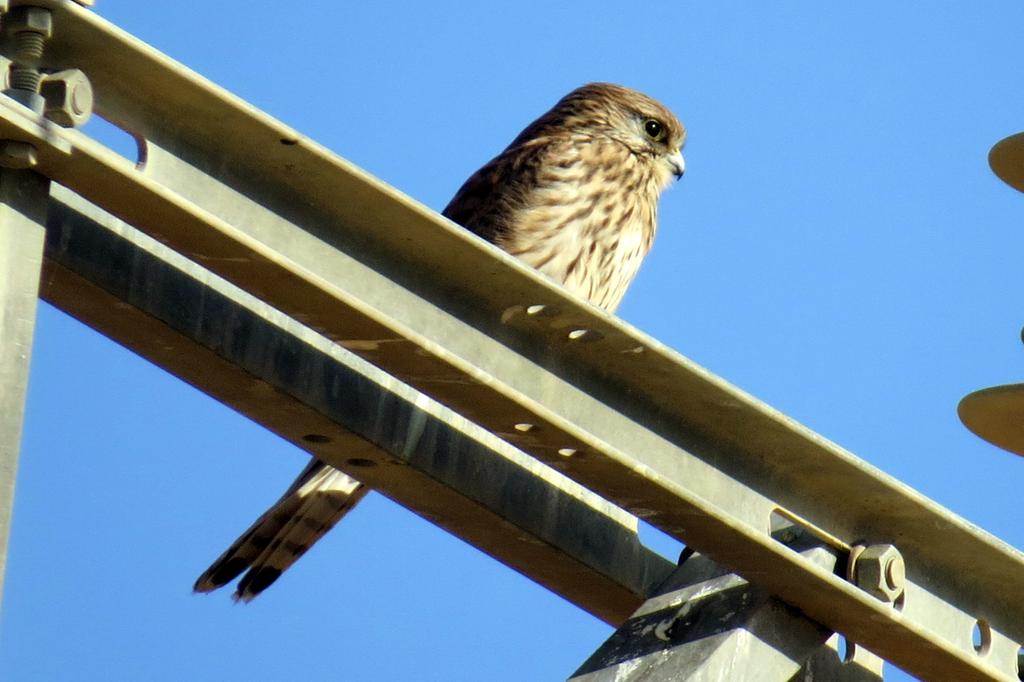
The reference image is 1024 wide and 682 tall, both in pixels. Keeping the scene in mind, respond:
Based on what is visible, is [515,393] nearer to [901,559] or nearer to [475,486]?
[475,486]

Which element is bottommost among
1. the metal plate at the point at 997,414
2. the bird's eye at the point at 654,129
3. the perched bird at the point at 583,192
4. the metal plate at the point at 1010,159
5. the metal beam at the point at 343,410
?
the metal beam at the point at 343,410

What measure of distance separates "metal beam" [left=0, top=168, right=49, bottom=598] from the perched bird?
12.6 feet

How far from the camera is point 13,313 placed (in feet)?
7.14

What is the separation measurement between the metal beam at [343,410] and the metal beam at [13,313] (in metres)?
0.35

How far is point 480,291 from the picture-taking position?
273cm

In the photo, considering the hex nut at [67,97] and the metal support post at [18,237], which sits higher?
the hex nut at [67,97]

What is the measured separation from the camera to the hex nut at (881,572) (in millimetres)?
3064

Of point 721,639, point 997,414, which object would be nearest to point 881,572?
point 721,639

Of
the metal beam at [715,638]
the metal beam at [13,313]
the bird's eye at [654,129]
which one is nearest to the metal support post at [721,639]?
the metal beam at [715,638]

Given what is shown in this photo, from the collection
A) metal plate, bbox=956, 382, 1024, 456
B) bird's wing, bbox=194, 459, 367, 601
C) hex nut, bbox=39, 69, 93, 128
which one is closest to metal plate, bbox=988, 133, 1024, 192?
metal plate, bbox=956, 382, 1024, 456

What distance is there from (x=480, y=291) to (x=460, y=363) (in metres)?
0.17

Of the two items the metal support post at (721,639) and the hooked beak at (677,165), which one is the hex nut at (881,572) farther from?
the hooked beak at (677,165)

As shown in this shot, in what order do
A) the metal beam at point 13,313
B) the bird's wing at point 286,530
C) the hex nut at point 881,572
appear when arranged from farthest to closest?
the bird's wing at point 286,530, the hex nut at point 881,572, the metal beam at point 13,313

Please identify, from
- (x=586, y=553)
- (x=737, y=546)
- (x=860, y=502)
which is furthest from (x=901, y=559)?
(x=586, y=553)
